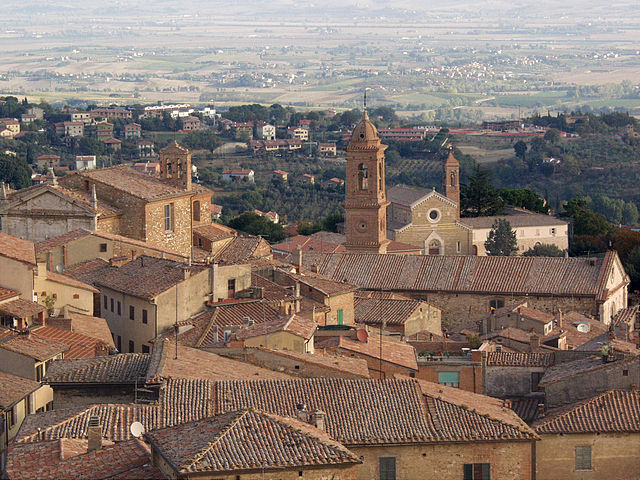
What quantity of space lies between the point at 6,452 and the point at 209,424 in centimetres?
267

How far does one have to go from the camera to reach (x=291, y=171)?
12925cm

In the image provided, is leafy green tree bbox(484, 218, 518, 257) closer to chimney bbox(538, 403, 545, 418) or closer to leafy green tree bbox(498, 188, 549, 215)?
leafy green tree bbox(498, 188, 549, 215)

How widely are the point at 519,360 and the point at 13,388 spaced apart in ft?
30.6

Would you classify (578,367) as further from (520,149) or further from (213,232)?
(520,149)

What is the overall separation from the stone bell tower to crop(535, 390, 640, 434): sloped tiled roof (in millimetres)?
21206

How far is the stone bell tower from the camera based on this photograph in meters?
41.6

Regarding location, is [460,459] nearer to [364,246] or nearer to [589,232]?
[364,246]

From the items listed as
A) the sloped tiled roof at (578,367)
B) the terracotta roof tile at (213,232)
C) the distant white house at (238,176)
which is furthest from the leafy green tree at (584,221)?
the distant white house at (238,176)

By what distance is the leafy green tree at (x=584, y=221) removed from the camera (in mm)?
65875

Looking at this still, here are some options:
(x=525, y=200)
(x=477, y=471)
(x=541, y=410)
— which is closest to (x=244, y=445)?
(x=477, y=471)

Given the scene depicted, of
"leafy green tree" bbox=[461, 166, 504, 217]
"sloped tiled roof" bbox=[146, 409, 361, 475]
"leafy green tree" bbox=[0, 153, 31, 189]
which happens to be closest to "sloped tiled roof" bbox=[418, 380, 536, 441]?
"sloped tiled roof" bbox=[146, 409, 361, 475]

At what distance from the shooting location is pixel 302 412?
19641 mm

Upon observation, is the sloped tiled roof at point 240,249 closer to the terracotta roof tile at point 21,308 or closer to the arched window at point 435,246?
the terracotta roof tile at point 21,308

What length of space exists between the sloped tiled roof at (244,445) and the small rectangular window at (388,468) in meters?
1.69
